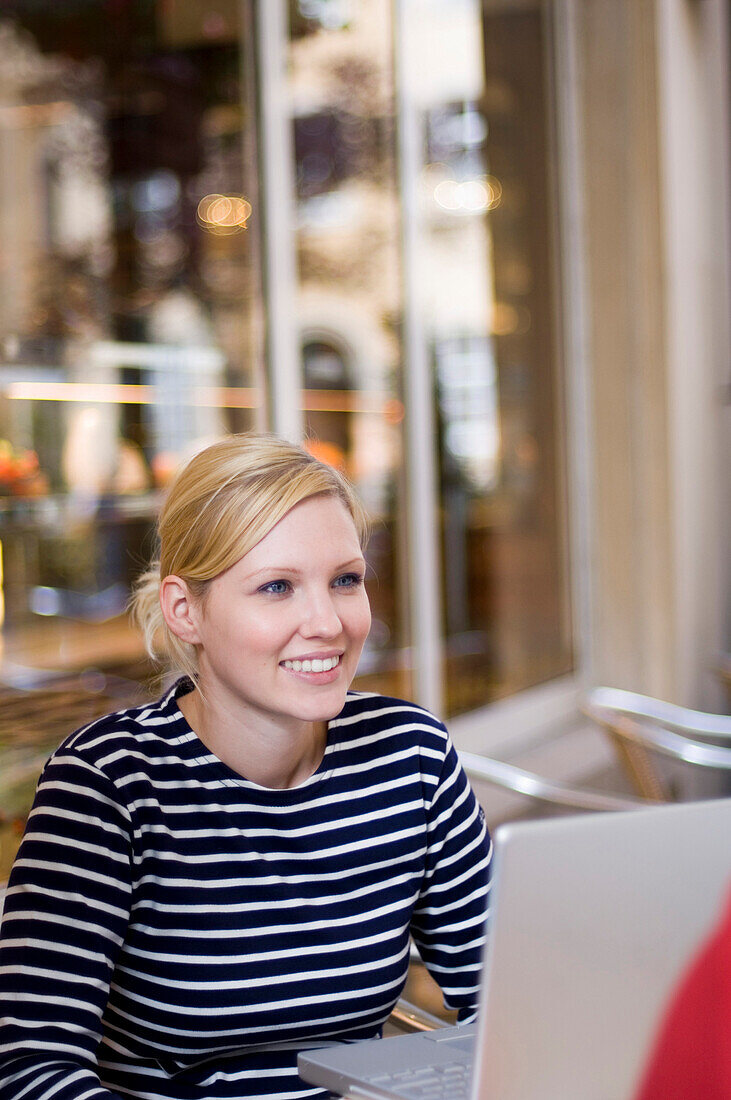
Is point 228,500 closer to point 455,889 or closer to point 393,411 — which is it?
point 455,889

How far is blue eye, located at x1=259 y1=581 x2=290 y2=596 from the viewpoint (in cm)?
136

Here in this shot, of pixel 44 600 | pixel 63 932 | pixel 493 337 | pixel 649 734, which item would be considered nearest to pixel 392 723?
pixel 63 932

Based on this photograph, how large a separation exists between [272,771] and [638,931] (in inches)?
24.9

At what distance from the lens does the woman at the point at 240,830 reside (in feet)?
4.13

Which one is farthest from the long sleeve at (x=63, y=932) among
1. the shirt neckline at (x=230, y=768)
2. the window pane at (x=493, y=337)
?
the window pane at (x=493, y=337)

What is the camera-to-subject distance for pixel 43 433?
11.8 feet

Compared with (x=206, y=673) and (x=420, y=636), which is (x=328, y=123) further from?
(x=206, y=673)

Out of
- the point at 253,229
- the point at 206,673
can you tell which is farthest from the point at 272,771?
the point at 253,229

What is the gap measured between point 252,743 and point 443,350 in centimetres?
264

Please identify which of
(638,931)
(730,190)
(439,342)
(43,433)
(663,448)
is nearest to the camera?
(638,931)

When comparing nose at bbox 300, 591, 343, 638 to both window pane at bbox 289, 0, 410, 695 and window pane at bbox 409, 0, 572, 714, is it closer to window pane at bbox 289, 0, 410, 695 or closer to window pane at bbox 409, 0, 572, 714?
window pane at bbox 289, 0, 410, 695

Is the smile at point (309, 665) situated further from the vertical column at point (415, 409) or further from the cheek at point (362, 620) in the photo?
the vertical column at point (415, 409)

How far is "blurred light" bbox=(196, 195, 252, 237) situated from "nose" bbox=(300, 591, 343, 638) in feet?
6.70

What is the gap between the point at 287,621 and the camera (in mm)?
1356
